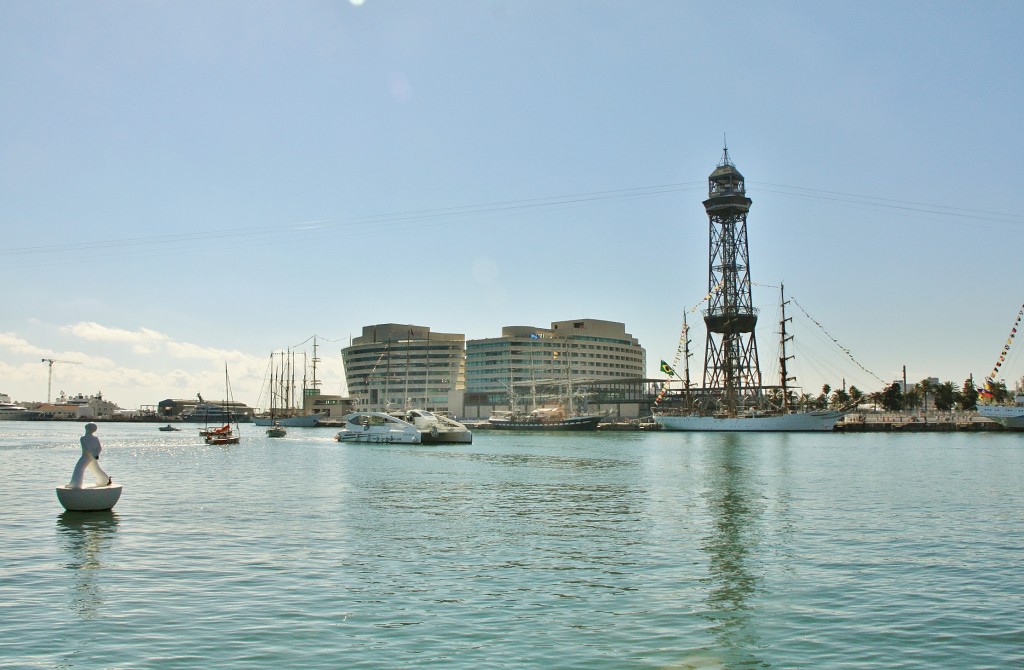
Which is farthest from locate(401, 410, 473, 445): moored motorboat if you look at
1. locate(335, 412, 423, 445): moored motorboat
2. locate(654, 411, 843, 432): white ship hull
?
locate(654, 411, 843, 432): white ship hull

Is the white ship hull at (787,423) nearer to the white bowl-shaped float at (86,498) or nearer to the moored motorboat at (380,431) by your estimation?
the moored motorboat at (380,431)

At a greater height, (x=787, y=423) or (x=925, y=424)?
(x=787, y=423)

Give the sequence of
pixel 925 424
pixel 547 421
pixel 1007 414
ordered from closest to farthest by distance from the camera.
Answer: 1. pixel 1007 414
2. pixel 925 424
3. pixel 547 421

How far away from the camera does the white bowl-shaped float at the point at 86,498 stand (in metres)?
31.9

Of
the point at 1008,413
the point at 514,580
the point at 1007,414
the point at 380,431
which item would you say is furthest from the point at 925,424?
the point at 514,580

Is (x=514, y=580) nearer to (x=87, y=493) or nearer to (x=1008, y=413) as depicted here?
(x=87, y=493)

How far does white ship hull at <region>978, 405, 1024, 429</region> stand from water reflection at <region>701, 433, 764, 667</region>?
141m

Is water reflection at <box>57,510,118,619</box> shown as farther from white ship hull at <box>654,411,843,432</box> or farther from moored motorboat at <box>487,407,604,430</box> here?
white ship hull at <box>654,411,843,432</box>

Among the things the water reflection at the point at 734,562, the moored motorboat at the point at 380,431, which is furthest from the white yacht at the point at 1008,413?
the water reflection at the point at 734,562

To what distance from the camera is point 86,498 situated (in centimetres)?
3200

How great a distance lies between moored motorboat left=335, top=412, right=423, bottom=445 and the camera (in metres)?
111

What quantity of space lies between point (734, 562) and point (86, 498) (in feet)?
81.6

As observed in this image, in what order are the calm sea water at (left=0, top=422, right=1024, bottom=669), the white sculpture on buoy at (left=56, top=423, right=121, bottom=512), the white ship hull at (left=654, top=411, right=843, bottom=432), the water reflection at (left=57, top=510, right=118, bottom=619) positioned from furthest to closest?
the white ship hull at (left=654, top=411, right=843, bottom=432) → the white sculpture on buoy at (left=56, top=423, right=121, bottom=512) → the water reflection at (left=57, top=510, right=118, bottom=619) → the calm sea water at (left=0, top=422, right=1024, bottom=669)

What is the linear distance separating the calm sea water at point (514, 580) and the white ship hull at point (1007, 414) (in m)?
140
